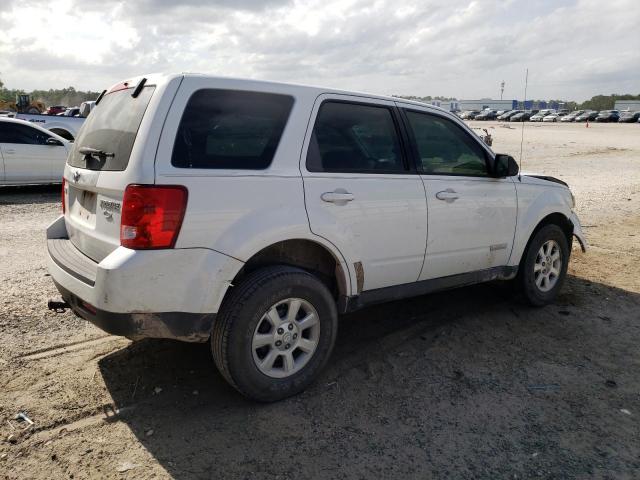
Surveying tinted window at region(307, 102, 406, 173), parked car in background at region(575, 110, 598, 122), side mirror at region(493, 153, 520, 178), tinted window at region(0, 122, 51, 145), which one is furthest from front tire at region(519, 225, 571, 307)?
parked car in background at region(575, 110, 598, 122)

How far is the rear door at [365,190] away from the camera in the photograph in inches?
138

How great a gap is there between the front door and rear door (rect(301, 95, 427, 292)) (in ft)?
0.54

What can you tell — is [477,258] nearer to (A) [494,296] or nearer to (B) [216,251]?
(A) [494,296]

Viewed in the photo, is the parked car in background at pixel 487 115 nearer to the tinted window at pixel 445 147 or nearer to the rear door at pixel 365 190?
the tinted window at pixel 445 147

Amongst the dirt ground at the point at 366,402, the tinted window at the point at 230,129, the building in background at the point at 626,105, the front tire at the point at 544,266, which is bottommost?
the dirt ground at the point at 366,402

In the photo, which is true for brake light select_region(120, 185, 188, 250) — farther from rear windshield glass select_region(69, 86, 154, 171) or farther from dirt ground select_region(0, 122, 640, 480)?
dirt ground select_region(0, 122, 640, 480)

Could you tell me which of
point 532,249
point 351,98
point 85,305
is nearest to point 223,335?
point 85,305

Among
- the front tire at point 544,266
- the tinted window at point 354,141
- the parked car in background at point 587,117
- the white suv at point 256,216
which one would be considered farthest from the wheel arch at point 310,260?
the parked car in background at point 587,117

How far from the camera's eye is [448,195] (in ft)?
13.6

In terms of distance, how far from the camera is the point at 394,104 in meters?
4.10

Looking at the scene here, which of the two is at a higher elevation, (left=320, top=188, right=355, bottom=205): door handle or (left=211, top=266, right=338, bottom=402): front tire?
(left=320, top=188, right=355, bottom=205): door handle

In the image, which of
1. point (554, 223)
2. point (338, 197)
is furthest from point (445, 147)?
point (554, 223)

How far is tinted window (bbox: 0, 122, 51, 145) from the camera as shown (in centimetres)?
1114

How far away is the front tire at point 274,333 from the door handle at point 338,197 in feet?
1.59
